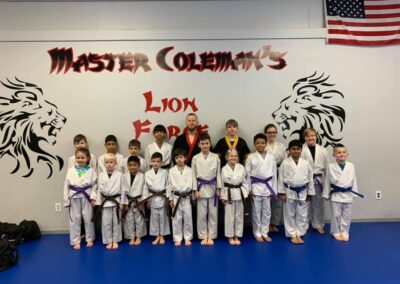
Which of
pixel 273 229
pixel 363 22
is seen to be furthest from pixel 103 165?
pixel 363 22

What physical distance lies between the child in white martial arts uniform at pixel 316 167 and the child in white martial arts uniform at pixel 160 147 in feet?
6.07

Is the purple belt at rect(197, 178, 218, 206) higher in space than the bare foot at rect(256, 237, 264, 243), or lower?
higher

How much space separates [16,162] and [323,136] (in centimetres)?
446

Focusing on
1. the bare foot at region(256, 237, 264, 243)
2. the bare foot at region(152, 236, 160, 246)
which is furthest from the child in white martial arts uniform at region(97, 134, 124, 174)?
the bare foot at region(256, 237, 264, 243)

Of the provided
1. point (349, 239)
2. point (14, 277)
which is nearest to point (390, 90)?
point (349, 239)

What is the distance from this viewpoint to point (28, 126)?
13.5ft

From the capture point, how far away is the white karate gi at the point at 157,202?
12.2ft

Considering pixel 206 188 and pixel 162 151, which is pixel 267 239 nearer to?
pixel 206 188

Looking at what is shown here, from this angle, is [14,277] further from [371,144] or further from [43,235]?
[371,144]

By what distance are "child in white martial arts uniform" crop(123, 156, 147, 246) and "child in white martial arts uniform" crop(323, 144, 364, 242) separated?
7.95 feet

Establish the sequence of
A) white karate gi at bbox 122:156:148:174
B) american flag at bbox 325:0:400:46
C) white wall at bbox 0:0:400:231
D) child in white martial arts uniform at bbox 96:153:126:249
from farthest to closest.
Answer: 1. american flag at bbox 325:0:400:46
2. white wall at bbox 0:0:400:231
3. white karate gi at bbox 122:156:148:174
4. child in white martial arts uniform at bbox 96:153:126:249

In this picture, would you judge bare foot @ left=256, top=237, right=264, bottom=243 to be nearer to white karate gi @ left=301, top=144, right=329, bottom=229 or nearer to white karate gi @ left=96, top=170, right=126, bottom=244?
white karate gi @ left=301, top=144, right=329, bottom=229

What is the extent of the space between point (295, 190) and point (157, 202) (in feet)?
5.82

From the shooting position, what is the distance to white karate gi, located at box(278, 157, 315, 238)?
371 cm
